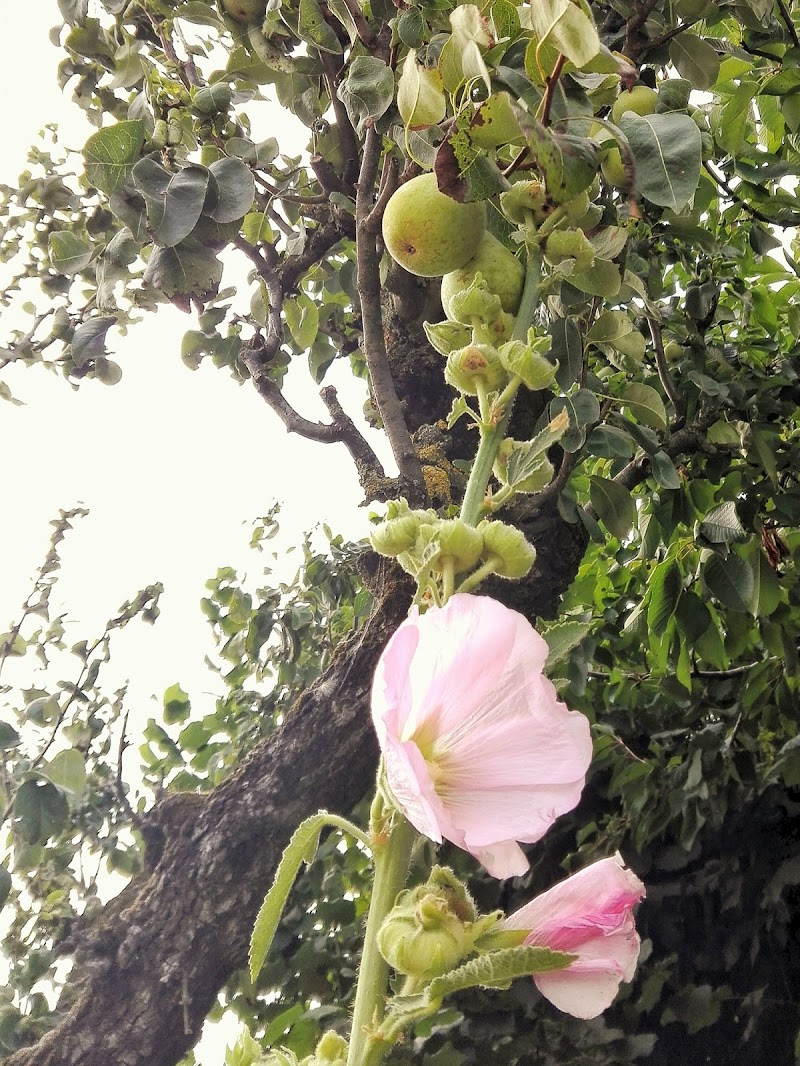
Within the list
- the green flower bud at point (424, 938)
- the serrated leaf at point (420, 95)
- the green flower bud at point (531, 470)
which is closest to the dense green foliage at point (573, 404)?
the serrated leaf at point (420, 95)

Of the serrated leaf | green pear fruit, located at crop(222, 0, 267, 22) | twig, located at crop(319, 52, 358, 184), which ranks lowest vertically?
the serrated leaf

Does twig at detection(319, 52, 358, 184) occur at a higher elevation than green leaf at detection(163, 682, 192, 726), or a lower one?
higher

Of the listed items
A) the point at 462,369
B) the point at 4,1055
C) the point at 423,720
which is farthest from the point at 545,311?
the point at 4,1055

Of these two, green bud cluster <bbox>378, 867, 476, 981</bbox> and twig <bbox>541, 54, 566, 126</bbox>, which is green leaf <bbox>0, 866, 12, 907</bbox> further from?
twig <bbox>541, 54, 566, 126</bbox>

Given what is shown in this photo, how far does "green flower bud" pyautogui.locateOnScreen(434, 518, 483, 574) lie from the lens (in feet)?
1.73

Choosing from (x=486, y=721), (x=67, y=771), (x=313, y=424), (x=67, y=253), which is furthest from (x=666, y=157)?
(x=67, y=771)

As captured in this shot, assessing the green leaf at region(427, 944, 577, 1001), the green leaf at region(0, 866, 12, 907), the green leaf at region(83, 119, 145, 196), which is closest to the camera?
the green leaf at region(427, 944, 577, 1001)

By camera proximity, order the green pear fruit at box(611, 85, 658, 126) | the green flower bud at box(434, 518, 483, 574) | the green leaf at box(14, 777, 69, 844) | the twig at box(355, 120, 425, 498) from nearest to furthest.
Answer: the green flower bud at box(434, 518, 483, 574) < the green pear fruit at box(611, 85, 658, 126) < the twig at box(355, 120, 425, 498) < the green leaf at box(14, 777, 69, 844)

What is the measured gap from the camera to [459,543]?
1.74ft

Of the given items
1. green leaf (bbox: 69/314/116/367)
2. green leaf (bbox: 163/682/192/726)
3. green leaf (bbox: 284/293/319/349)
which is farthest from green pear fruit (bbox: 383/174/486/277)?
green leaf (bbox: 163/682/192/726)

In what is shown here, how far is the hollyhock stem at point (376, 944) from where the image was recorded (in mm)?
441

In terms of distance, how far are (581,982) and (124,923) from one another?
1.16 metres

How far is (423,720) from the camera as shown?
48 centimetres

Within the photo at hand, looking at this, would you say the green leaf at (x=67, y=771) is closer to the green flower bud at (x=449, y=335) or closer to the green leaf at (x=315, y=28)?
the green flower bud at (x=449, y=335)
